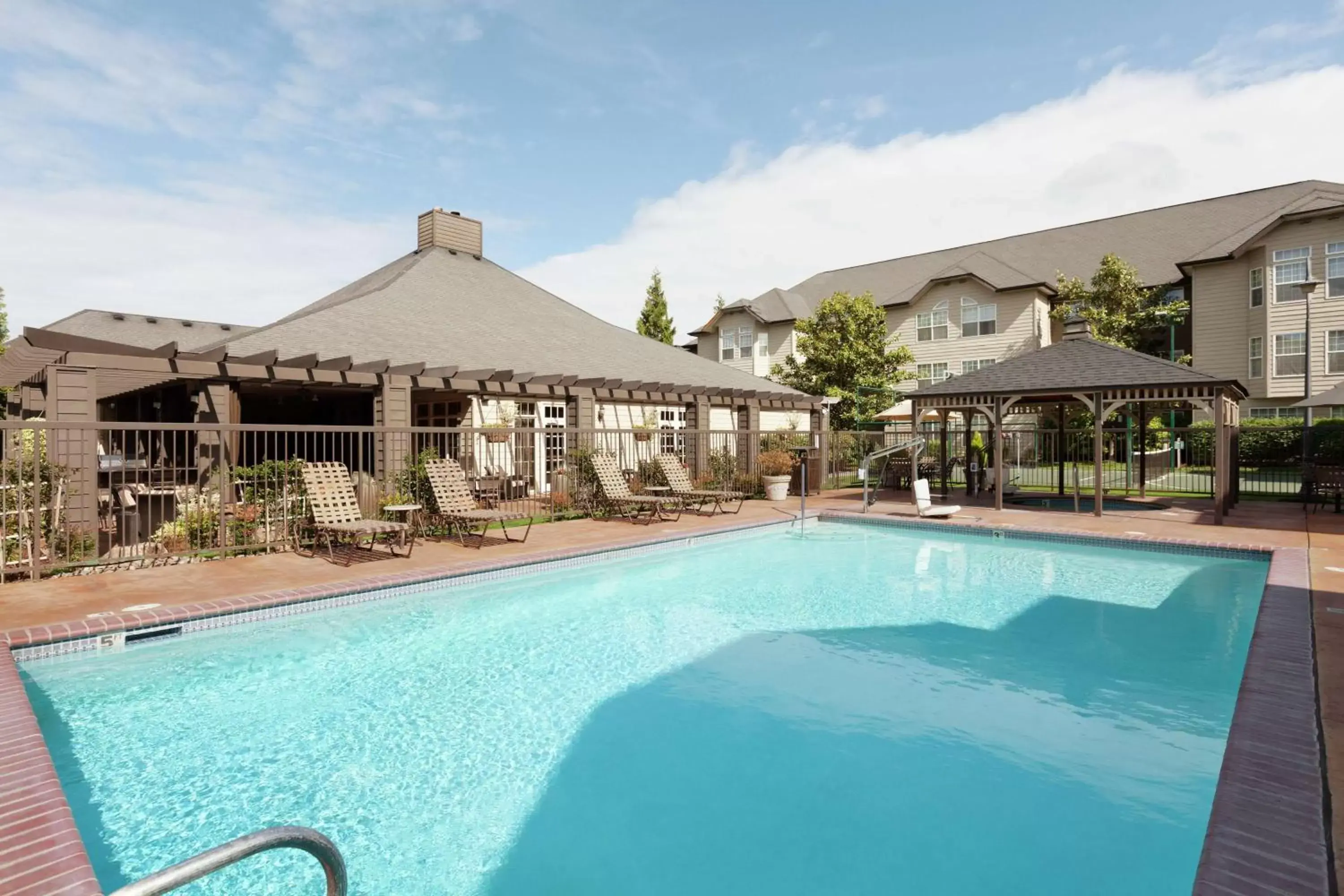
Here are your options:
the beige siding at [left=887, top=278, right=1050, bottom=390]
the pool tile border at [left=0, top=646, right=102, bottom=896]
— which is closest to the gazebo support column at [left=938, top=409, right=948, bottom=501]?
the beige siding at [left=887, top=278, right=1050, bottom=390]

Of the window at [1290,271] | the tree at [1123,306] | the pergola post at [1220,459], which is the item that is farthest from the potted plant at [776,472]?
the window at [1290,271]

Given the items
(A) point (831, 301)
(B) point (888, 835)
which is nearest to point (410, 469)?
(B) point (888, 835)

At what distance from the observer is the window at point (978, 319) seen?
3044 centimetres

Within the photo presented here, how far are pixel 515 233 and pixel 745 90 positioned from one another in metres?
12.2

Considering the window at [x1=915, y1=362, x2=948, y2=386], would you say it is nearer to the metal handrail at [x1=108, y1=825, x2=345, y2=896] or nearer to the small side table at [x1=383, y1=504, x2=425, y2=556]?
the small side table at [x1=383, y1=504, x2=425, y2=556]

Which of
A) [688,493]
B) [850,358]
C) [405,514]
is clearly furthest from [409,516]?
[850,358]

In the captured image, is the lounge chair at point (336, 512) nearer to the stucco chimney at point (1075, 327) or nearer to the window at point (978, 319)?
the stucco chimney at point (1075, 327)

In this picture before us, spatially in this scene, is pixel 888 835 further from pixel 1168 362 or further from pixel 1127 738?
pixel 1168 362

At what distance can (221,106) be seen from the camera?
12.7 m

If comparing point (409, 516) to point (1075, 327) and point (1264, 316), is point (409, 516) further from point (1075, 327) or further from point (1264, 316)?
point (1264, 316)

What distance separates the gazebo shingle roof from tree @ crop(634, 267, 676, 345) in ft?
84.9

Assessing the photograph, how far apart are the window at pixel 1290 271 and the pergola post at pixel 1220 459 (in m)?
16.8

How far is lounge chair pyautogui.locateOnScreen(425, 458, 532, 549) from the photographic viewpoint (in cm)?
1027

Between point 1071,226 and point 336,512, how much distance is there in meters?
37.2
